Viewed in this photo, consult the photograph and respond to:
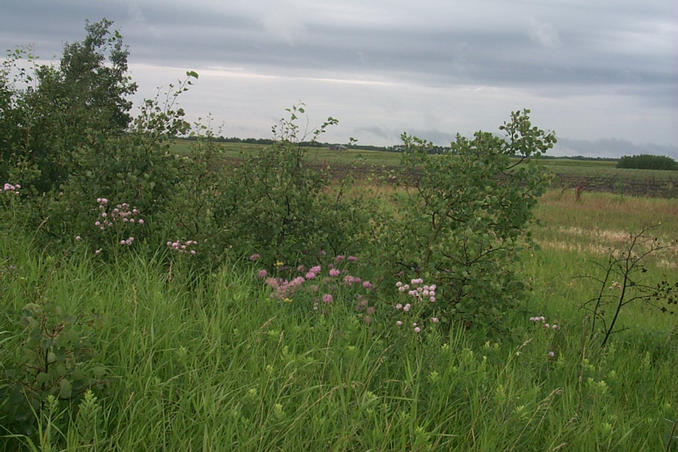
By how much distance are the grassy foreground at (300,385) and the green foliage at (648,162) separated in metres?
84.5

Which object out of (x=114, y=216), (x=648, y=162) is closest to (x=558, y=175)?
(x=114, y=216)

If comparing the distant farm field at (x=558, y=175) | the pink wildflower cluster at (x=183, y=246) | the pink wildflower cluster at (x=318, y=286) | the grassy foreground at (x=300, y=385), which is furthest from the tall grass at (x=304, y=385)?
the distant farm field at (x=558, y=175)

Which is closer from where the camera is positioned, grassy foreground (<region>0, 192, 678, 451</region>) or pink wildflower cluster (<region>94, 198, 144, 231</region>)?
grassy foreground (<region>0, 192, 678, 451</region>)

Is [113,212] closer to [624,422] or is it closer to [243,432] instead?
[243,432]

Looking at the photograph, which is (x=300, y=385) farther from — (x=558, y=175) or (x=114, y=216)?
(x=558, y=175)

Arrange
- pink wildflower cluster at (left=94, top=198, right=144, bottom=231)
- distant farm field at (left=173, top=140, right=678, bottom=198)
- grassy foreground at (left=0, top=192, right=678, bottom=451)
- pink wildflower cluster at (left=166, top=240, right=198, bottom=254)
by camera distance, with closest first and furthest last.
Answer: grassy foreground at (left=0, top=192, right=678, bottom=451) → pink wildflower cluster at (left=166, top=240, right=198, bottom=254) → pink wildflower cluster at (left=94, top=198, right=144, bottom=231) → distant farm field at (left=173, top=140, right=678, bottom=198)

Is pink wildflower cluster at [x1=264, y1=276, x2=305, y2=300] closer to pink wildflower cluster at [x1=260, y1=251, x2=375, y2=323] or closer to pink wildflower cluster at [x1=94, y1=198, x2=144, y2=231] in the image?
pink wildflower cluster at [x1=260, y1=251, x2=375, y2=323]

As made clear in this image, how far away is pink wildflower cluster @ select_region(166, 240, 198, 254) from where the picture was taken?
16.2ft

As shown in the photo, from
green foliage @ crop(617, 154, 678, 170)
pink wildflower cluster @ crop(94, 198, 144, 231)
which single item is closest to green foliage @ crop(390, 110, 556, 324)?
pink wildflower cluster @ crop(94, 198, 144, 231)

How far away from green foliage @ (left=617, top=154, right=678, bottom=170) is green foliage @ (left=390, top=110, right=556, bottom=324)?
8314 cm

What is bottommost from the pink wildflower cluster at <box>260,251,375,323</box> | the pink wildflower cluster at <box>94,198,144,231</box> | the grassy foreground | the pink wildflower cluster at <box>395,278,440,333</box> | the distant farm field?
the grassy foreground

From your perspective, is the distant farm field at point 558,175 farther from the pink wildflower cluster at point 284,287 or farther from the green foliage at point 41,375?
the green foliage at point 41,375

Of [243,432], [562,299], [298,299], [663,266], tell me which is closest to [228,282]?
[298,299]

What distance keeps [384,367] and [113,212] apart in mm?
3402
